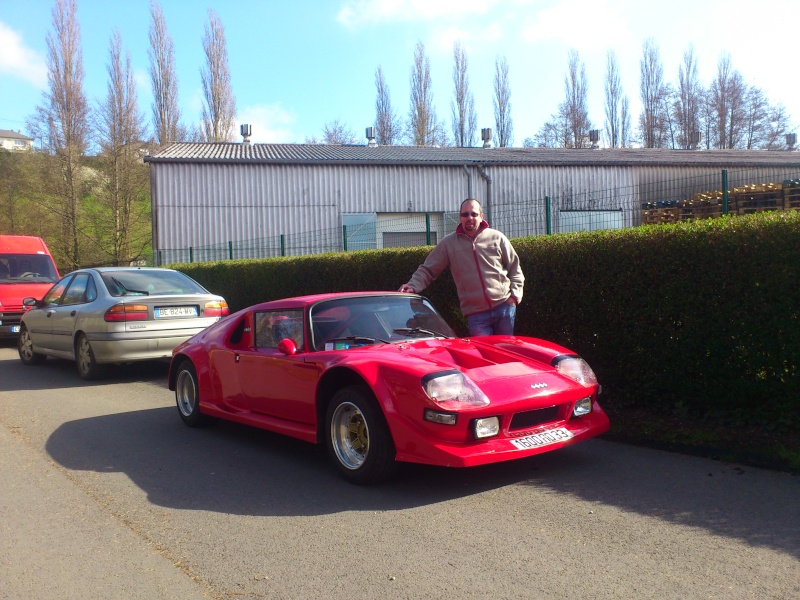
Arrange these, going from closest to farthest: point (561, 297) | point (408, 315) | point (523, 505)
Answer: point (523, 505) → point (408, 315) → point (561, 297)

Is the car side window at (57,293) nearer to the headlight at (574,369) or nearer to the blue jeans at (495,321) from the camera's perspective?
the blue jeans at (495,321)

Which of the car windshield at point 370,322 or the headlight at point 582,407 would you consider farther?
the car windshield at point 370,322

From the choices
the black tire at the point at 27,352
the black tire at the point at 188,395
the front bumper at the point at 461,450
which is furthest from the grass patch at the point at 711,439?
the black tire at the point at 27,352

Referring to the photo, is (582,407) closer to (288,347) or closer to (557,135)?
(288,347)

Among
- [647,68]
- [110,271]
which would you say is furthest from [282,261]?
[647,68]

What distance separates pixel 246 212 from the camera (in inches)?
1043

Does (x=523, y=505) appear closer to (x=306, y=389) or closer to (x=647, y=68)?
(x=306, y=389)

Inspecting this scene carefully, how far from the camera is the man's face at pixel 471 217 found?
6.68 metres

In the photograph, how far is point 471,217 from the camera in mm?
6684

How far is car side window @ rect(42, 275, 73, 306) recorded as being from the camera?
10.9 m

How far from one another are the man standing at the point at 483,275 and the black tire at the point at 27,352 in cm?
776

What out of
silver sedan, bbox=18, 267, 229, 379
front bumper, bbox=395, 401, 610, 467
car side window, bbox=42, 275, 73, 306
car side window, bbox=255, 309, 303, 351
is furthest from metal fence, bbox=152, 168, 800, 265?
car side window, bbox=42, 275, 73, 306

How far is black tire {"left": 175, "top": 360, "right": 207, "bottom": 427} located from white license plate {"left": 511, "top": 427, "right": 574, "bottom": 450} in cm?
329

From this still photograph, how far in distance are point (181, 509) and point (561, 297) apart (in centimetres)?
429
